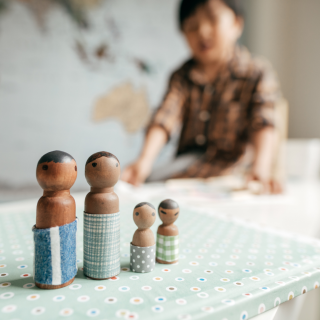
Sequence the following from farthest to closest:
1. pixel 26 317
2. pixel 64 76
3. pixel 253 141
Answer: pixel 64 76
pixel 253 141
pixel 26 317

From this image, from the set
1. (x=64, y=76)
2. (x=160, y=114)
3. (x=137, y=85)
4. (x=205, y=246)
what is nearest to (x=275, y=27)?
(x=137, y=85)

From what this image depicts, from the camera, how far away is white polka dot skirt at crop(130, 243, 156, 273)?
0.32m

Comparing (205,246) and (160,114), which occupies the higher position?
(160,114)

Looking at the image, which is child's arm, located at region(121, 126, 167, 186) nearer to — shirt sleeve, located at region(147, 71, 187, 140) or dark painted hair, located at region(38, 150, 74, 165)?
shirt sleeve, located at region(147, 71, 187, 140)

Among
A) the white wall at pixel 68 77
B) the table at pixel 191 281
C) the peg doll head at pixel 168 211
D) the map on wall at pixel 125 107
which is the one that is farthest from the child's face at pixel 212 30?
the peg doll head at pixel 168 211

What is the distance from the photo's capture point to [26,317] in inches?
9.0

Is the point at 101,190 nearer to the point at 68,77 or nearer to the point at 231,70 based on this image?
the point at 231,70

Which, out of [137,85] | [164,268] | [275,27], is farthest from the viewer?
[275,27]

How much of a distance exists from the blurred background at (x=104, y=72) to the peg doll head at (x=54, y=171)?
1333 mm

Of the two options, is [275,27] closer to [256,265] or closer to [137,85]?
[137,85]

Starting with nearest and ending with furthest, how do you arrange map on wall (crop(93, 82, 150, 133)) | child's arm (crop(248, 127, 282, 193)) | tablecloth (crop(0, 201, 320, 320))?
tablecloth (crop(0, 201, 320, 320)) < child's arm (crop(248, 127, 282, 193)) < map on wall (crop(93, 82, 150, 133))

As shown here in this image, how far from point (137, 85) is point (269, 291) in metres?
1.68

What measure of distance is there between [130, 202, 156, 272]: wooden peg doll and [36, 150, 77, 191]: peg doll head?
10cm

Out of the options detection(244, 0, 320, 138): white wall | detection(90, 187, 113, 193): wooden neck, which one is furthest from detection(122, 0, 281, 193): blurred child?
detection(90, 187, 113, 193): wooden neck
